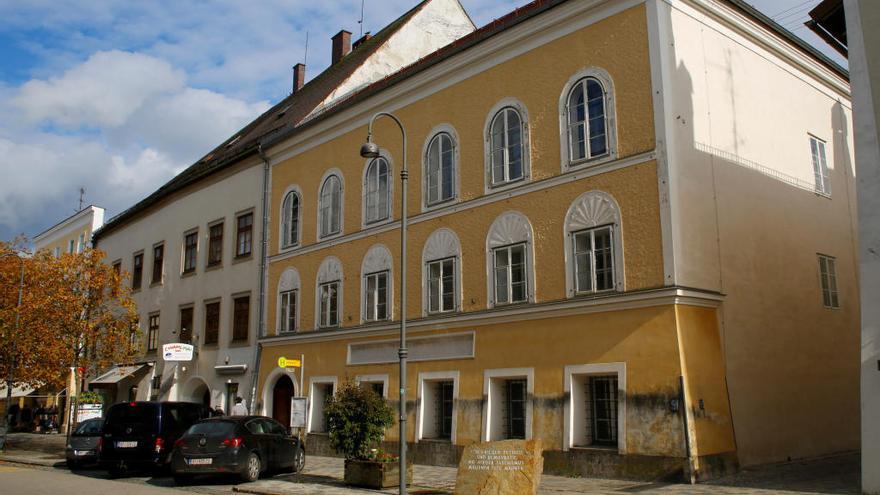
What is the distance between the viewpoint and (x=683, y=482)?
1462 centimetres

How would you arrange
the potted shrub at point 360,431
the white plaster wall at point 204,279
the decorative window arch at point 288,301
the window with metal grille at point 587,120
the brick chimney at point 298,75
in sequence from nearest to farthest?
the potted shrub at point 360,431, the window with metal grille at point 587,120, the decorative window arch at point 288,301, the white plaster wall at point 204,279, the brick chimney at point 298,75

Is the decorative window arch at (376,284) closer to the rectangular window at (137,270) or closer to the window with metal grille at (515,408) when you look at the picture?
the window with metal grille at (515,408)

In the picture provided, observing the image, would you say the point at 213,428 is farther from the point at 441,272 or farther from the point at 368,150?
the point at 368,150

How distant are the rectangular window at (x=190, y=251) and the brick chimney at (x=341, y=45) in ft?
36.7

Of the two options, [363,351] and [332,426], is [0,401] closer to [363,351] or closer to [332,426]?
[363,351]

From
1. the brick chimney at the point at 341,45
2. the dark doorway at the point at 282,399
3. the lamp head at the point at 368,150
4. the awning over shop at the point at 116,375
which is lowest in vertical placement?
the dark doorway at the point at 282,399

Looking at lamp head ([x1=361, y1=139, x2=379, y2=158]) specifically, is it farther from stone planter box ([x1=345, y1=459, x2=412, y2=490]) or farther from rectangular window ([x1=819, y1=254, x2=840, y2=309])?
rectangular window ([x1=819, y1=254, x2=840, y2=309])

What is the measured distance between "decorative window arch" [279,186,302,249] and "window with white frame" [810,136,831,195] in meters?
15.8

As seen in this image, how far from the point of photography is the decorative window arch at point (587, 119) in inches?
683

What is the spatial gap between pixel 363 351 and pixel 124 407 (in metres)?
6.54

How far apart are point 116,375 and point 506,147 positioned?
23972mm

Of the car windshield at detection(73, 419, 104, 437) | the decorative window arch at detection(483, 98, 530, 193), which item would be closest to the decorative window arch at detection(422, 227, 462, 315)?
the decorative window arch at detection(483, 98, 530, 193)

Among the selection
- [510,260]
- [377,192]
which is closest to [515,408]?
[510,260]

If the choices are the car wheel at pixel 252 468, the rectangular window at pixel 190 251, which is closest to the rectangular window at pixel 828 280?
the car wheel at pixel 252 468
